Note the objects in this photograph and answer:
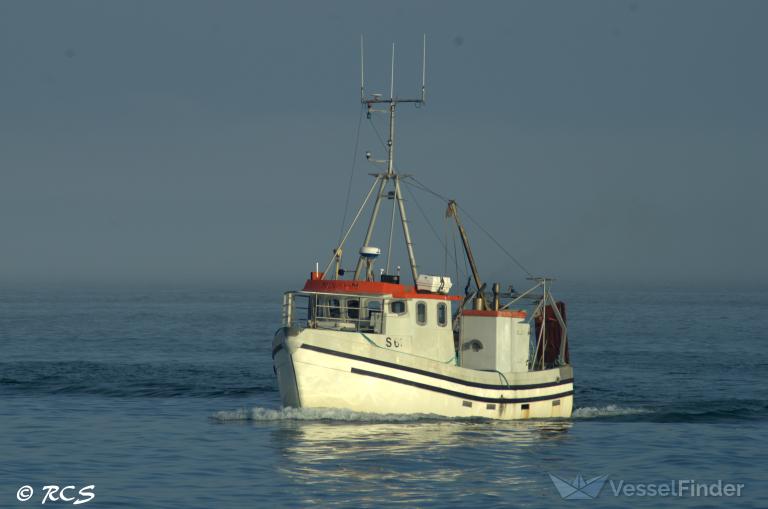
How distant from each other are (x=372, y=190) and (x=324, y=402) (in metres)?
7.32

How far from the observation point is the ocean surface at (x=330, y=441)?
85.9ft

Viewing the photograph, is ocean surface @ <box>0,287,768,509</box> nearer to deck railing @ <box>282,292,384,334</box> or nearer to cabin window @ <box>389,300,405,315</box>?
deck railing @ <box>282,292,384,334</box>

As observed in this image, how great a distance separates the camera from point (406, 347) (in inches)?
1391

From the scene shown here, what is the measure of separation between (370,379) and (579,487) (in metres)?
8.36

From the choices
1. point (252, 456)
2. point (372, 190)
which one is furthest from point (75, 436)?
point (372, 190)

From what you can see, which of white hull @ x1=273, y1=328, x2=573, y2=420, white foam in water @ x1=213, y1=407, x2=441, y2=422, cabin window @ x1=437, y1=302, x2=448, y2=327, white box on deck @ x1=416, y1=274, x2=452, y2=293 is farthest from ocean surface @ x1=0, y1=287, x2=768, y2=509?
white box on deck @ x1=416, y1=274, x2=452, y2=293

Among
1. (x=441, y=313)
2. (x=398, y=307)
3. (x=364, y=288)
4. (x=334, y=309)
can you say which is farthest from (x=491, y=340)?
(x=334, y=309)

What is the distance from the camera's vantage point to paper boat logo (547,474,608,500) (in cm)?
2666

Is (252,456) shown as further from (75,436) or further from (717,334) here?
(717,334)

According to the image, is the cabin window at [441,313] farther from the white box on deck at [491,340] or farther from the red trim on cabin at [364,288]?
the white box on deck at [491,340]

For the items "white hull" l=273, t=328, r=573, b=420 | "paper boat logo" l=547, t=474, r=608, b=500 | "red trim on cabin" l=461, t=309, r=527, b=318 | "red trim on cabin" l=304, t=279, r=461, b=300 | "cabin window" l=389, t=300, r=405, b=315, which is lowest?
"paper boat logo" l=547, t=474, r=608, b=500

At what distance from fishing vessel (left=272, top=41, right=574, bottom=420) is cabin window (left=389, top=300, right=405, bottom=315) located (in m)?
0.03

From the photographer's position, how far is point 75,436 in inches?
1280

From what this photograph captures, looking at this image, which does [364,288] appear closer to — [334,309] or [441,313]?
[334,309]
